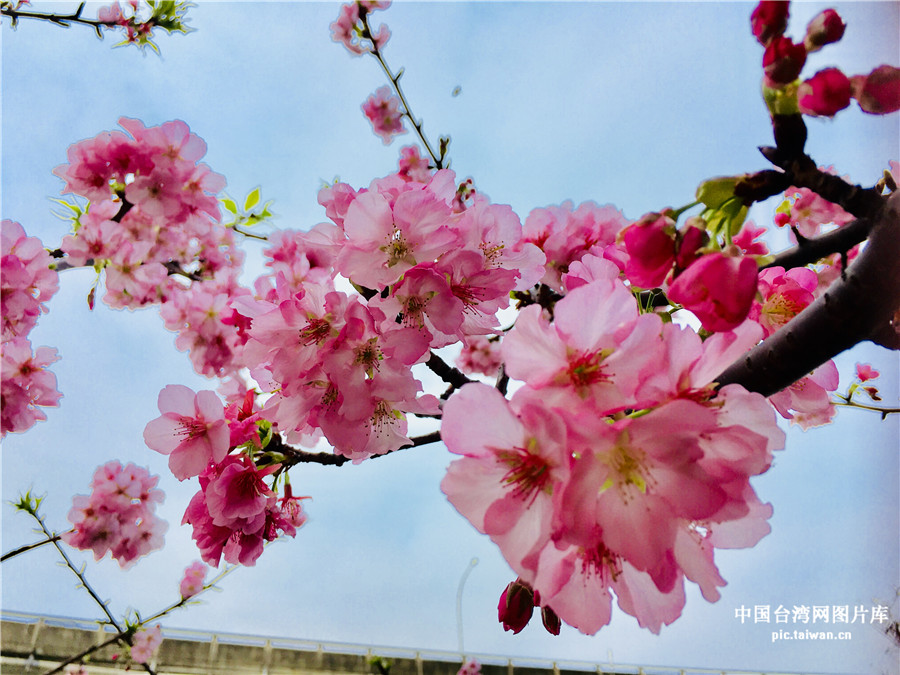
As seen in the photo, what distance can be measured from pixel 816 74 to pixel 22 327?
8.71 ft

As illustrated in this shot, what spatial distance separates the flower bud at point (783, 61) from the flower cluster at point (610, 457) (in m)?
0.24

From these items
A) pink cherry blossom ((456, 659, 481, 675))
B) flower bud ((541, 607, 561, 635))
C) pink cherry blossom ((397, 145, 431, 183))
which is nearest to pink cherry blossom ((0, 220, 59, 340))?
pink cherry blossom ((397, 145, 431, 183))

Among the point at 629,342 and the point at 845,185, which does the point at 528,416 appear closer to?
the point at 629,342

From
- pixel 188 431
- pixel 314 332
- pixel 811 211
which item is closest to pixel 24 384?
pixel 188 431

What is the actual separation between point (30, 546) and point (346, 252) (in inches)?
94.8

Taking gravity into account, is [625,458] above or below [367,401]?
below

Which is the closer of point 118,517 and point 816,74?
point 816,74

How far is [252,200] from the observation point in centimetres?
254

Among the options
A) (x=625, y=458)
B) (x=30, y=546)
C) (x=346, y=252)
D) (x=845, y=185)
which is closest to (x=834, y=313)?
(x=845, y=185)

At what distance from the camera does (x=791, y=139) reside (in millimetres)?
504

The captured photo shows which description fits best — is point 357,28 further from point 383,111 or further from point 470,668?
point 470,668

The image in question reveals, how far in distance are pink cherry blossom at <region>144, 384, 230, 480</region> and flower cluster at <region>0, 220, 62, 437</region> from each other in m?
1.53

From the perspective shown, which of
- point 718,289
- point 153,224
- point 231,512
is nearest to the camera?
point 718,289

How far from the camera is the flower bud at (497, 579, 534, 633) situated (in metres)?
0.74
